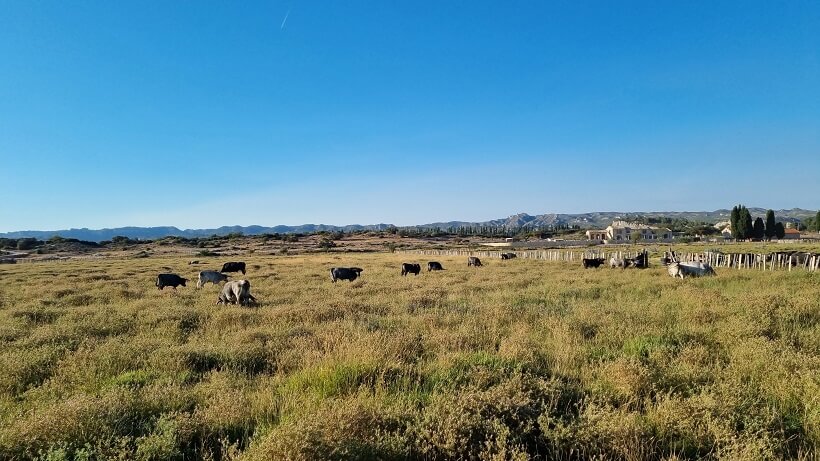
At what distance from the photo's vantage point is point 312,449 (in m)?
3.51

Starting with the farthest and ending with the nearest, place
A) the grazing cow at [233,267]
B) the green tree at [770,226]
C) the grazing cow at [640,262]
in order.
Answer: the green tree at [770,226] < the grazing cow at [233,267] < the grazing cow at [640,262]

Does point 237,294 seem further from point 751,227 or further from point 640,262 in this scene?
Result: point 751,227

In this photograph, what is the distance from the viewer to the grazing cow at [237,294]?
14070mm

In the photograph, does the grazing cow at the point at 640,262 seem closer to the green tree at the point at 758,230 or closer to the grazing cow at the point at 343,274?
the grazing cow at the point at 343,274

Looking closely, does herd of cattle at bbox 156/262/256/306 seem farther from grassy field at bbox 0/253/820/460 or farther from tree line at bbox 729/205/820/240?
tree line at bbox 729/205/820/240

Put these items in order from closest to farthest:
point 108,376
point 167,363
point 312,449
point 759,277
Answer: point 312,449
point 108,376
point 167,363
point 759,277

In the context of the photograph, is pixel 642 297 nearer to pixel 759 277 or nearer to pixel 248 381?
pixel 759 277

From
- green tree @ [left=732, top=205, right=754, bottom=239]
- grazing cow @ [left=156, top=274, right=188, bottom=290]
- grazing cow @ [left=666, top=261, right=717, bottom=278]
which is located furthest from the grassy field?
green tree @ [left=732, top=205, right=754, bottom=239]

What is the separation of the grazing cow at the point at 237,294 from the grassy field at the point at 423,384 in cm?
274

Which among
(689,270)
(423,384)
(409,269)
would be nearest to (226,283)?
(423,384)

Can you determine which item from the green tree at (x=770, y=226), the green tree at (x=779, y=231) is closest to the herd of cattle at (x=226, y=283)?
the green tree at (x=770, y=226)

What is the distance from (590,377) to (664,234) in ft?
388

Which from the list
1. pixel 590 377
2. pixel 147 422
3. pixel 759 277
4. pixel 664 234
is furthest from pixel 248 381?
pixel 664 234

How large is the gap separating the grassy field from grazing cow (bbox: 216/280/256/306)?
274 cm
